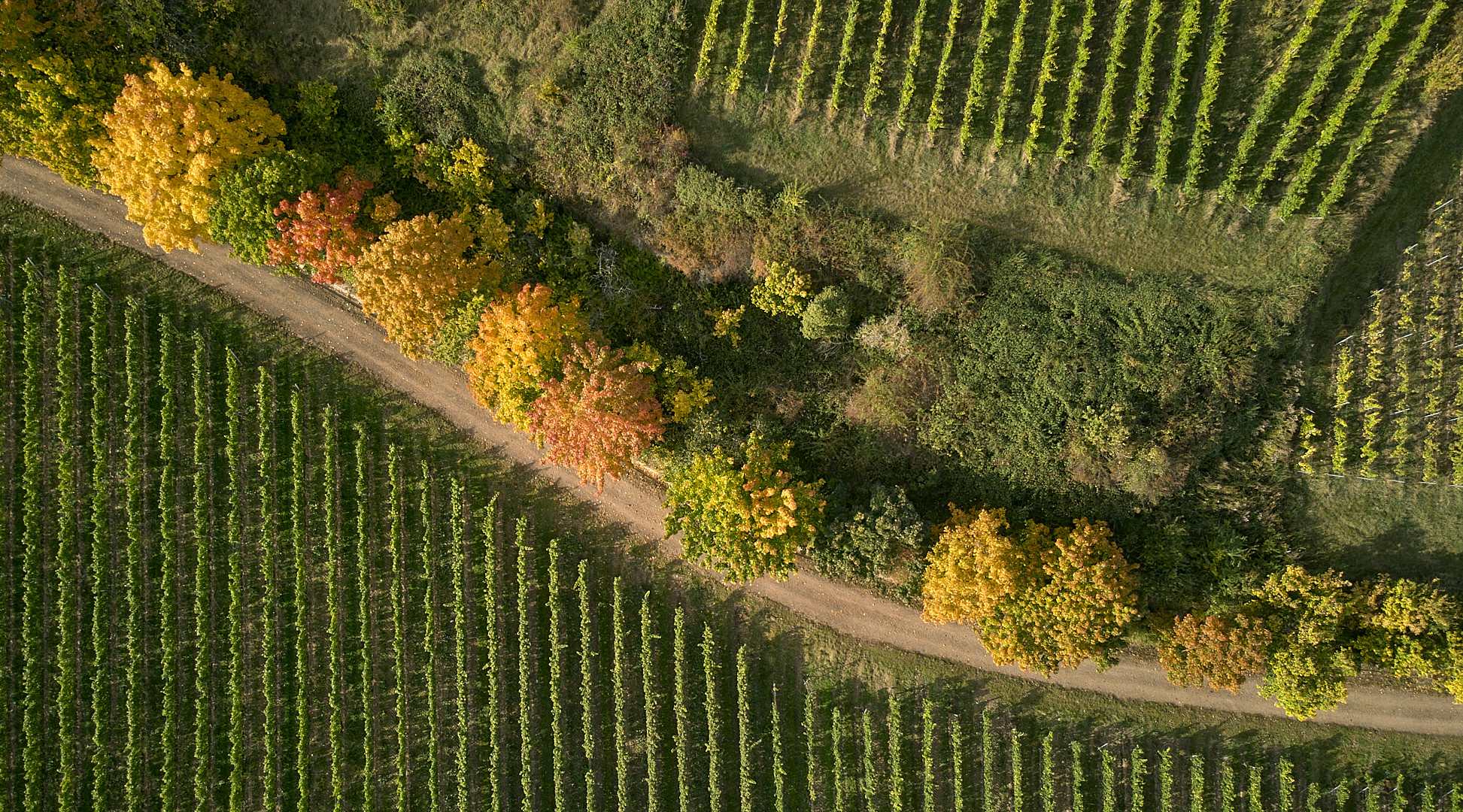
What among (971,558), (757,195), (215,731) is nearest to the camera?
(971,558)

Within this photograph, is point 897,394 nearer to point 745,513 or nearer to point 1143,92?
point 745,513

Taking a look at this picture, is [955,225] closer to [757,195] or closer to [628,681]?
[757,195]

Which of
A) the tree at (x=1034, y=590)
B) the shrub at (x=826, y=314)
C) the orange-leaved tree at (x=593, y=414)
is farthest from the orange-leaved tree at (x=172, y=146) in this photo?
the tree at (x=1034, y=590)

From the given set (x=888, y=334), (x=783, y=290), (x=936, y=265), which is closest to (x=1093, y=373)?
(x=936, y=265)

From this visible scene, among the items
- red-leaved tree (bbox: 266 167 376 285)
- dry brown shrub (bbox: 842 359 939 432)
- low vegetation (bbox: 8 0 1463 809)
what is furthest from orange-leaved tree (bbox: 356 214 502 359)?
dry brown shrub (bbox: 842 359 939 432)

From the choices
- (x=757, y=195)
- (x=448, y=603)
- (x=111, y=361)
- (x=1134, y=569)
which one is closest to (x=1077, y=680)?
(x=1134, y=569)

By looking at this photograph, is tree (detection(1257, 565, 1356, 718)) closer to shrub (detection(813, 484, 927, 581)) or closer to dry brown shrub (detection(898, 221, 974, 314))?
shrub (detection(813, 484, 927, 581))
